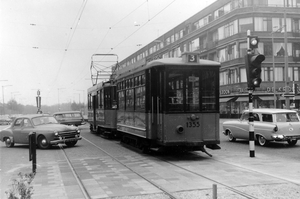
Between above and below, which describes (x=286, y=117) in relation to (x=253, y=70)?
below

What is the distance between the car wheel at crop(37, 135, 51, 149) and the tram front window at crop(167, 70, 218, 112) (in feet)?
20.9

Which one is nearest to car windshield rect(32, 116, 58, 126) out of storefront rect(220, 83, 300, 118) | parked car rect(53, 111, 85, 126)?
parked car rect(53, 111, 85, 126)

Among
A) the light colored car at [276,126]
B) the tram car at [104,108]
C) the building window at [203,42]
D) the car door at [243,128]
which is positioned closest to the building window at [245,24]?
the building window at [203,42]

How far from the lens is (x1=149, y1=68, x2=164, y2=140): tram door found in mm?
10305

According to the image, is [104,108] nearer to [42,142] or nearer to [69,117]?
[42,142]

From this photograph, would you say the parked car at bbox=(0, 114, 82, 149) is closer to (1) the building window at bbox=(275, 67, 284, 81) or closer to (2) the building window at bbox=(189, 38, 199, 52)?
(1) the building window at bbox=(275, 67, 284, 81)

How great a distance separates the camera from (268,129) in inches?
531

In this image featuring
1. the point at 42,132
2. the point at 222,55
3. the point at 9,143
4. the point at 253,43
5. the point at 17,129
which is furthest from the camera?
the point at 222,55

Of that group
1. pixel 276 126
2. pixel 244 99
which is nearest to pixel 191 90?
pixel 276 126

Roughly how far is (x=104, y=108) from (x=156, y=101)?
8116 mm

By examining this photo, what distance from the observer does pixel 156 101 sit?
1046cm

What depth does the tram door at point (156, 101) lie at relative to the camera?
10.3m

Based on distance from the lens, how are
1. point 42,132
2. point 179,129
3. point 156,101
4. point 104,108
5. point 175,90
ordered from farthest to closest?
point 104,108, point 42,132, point 156,101, point 175,90, point 179,129

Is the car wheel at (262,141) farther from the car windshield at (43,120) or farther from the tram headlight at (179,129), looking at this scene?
the car windshield at (43,120)
